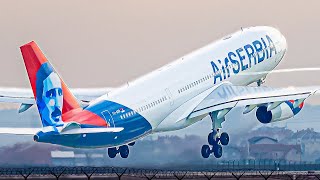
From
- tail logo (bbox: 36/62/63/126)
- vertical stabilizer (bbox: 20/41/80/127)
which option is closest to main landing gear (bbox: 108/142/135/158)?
vertical stabilizer (bbox: 20/41/80/127)

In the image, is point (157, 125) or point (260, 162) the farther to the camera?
point (260, 162)

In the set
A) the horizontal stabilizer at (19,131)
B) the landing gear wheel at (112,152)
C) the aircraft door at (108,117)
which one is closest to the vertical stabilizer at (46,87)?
the horizontal stabilizer at (19,131)

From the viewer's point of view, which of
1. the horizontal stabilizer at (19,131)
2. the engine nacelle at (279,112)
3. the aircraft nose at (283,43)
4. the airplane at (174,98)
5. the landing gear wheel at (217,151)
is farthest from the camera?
the aircraft nose at (283,43)

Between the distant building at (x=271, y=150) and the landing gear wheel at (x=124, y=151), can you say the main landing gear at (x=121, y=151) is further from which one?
the distant building at (x=271, y=150)

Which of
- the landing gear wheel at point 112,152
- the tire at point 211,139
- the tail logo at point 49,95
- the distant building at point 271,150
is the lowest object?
the distant building at point 271,150

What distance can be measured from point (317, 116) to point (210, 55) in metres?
33.2

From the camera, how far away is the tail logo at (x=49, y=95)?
148 m

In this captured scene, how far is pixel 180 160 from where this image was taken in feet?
569

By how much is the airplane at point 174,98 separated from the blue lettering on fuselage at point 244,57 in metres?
0.08

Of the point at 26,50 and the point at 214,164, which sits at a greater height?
the point at 26,50

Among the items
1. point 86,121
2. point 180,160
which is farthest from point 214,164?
point 86,121

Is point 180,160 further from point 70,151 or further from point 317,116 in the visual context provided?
point 317,116

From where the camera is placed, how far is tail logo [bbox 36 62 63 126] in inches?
5822

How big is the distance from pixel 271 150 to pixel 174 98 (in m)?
25.9
